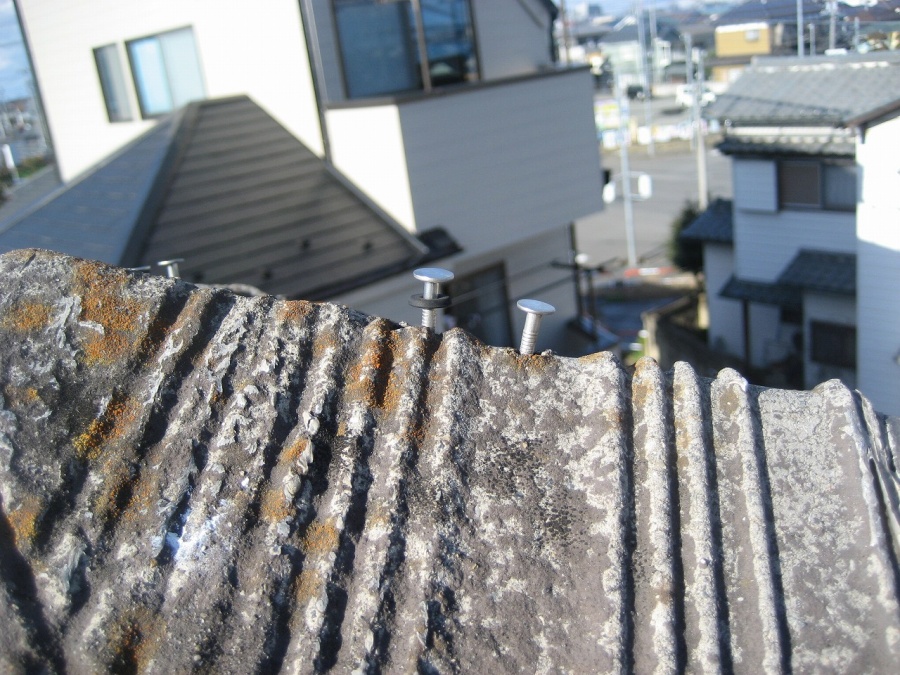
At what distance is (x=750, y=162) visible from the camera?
1470 cm

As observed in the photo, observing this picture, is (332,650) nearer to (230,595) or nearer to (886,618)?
(230,595)

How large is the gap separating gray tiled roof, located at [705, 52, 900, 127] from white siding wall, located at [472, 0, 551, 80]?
328 centimetres

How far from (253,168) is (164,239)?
83.5 inches

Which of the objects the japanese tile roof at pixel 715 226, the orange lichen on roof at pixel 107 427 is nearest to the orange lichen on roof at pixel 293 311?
the orange lichen on roof at pixel 107 427

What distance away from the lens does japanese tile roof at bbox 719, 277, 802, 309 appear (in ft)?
48.5

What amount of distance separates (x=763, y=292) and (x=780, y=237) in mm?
1062

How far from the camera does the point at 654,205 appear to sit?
3406 cm

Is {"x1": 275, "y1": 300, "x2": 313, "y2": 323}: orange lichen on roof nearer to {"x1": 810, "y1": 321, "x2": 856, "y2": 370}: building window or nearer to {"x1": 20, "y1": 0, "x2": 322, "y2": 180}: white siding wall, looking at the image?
{"x1": 20, "y1": 0, "x2": 322, "y2": 180}: white siding wall

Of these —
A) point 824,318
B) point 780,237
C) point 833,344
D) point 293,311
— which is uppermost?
point 293,311

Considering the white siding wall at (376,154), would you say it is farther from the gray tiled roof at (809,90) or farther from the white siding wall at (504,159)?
the gray tiled roof at (809,90)

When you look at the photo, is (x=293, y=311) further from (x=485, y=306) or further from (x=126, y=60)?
(x=126, y=60)

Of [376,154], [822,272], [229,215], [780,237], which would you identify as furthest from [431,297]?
[780,237]

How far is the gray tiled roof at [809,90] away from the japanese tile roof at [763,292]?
3.02 meters

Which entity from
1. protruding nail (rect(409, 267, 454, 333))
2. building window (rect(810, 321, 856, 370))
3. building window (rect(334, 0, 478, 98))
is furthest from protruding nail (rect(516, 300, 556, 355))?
building window (rect(810, 321, 856, 370))
